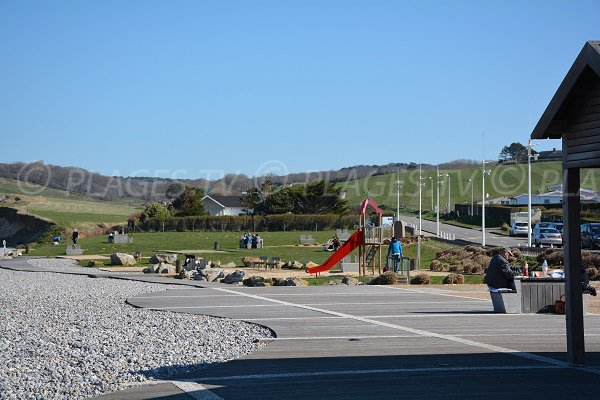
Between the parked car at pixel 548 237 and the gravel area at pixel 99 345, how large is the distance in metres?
42.7

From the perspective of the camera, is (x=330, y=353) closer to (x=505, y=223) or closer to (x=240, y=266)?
(x=240, y=266)

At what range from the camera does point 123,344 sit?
16344 millimetres

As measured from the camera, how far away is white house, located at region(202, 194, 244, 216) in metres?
146

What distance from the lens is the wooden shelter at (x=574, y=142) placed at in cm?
1220

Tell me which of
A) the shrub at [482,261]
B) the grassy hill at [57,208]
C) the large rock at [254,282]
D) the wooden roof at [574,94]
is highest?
the grassy hill at [57,208]

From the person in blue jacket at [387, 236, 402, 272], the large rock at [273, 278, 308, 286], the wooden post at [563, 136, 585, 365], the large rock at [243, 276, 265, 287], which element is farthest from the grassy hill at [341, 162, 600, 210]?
the wooden post at [563, 136, 585, 365]

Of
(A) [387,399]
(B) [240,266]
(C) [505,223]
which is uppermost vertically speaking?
(C) [505,223]

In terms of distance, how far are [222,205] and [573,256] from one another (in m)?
136

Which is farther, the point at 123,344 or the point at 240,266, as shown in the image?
the point at 240,266

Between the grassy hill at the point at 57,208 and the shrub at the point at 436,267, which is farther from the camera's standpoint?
the grassy hill at the point at 57,208

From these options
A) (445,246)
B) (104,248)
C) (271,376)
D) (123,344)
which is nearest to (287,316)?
(123,344)

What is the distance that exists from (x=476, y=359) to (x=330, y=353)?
7.45ft

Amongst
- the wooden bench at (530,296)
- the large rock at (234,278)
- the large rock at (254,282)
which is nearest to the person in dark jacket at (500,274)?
the wooden bench at (530,296)

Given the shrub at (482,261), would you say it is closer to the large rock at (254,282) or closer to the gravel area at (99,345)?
the large rock at (254,282)
